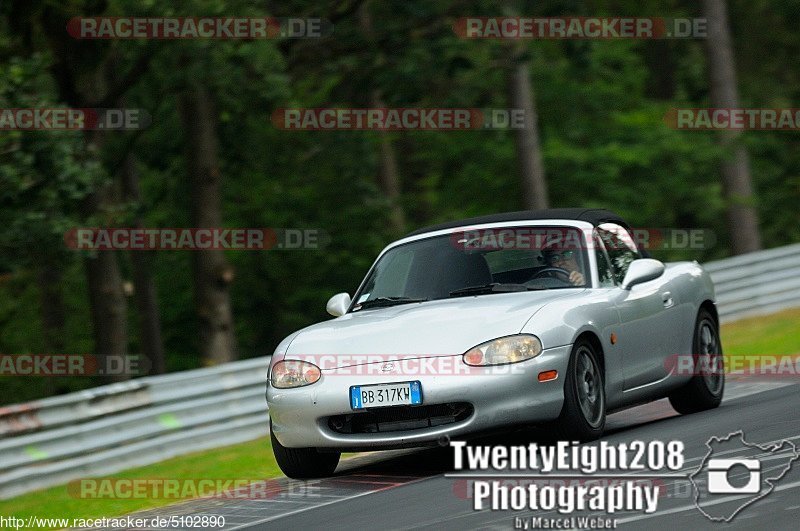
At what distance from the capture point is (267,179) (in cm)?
3456

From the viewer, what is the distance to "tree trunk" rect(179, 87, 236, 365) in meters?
21.9

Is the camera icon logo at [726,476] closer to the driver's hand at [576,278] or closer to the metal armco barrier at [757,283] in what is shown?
the driver's hand at [576,278]

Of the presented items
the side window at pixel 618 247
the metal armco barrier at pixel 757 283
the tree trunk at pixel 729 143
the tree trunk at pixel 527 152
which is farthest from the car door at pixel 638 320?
the tree trunk at pixel 729 143

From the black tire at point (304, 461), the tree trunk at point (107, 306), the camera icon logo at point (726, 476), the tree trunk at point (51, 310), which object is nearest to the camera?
the camera icon logo at point (726, 476)

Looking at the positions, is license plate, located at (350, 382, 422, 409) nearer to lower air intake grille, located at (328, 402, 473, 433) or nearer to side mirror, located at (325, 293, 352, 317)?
lower air intake grille, located at (328, 402, 473, 433)

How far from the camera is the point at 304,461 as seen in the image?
9.38m

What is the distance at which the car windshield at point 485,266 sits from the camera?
975 centimetres

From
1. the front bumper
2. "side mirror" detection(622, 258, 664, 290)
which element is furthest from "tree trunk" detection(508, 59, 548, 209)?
the front bumper

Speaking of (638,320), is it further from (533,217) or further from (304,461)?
(304,461)

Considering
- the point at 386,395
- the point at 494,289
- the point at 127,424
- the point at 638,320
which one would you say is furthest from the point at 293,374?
the point at 127,424

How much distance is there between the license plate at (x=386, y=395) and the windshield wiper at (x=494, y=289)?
1359 mm

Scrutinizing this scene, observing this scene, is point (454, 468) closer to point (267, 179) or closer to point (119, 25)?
point (119, 25)

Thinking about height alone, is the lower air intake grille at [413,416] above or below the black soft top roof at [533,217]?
below

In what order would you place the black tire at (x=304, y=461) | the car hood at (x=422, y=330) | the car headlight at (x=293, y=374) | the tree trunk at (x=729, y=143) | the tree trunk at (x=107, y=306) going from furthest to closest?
the tree trunk at (x=729, y=143) → the tree trunk at (x=107, y=306) → the black tire at (x=304, y=461) → the car headlight at (x=293, y=374) → the car hood at (x=422, y=330)
